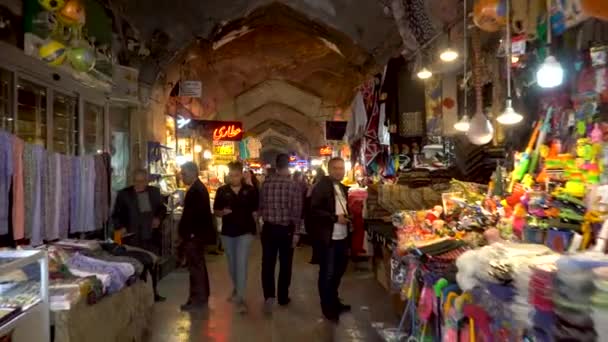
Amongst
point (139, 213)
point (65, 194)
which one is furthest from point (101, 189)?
point (65, 194)

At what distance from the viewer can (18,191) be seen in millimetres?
4793

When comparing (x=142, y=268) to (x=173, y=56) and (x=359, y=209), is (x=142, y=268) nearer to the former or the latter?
(x=359, y=209)

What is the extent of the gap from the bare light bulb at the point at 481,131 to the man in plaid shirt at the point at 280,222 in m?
2.15

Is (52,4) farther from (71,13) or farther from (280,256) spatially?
(280,256)

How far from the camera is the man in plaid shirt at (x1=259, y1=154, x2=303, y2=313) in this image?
6391mm

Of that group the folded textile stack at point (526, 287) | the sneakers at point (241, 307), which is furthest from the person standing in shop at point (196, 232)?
the folded textile stack at point (526, 287)

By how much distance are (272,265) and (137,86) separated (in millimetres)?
4099

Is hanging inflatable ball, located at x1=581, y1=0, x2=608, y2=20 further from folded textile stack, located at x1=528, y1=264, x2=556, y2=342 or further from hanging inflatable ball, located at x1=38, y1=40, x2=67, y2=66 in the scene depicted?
hanging inflatable ball, located at x1=38, y1=40, x2=67, y2=66

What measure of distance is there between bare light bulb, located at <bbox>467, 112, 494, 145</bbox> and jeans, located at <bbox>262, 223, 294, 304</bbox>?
2393mm

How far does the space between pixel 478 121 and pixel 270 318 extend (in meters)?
2.95

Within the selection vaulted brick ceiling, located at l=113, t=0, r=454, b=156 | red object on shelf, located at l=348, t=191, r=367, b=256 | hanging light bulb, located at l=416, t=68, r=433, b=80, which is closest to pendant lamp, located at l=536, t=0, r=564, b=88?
hanging light bulb, located at l=416, t=68, r=433, b=80

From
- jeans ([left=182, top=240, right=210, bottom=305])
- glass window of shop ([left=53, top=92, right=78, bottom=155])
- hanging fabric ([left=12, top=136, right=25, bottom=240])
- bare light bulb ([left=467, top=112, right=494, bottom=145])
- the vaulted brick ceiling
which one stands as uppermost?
the vaulted brick ceiling

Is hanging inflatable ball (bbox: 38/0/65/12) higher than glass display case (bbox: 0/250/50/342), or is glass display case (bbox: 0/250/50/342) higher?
hanging inflatable ball (bbox: 38/0/65/12)

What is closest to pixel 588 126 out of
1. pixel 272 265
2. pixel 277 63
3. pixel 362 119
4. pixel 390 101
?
pixel 272 265
